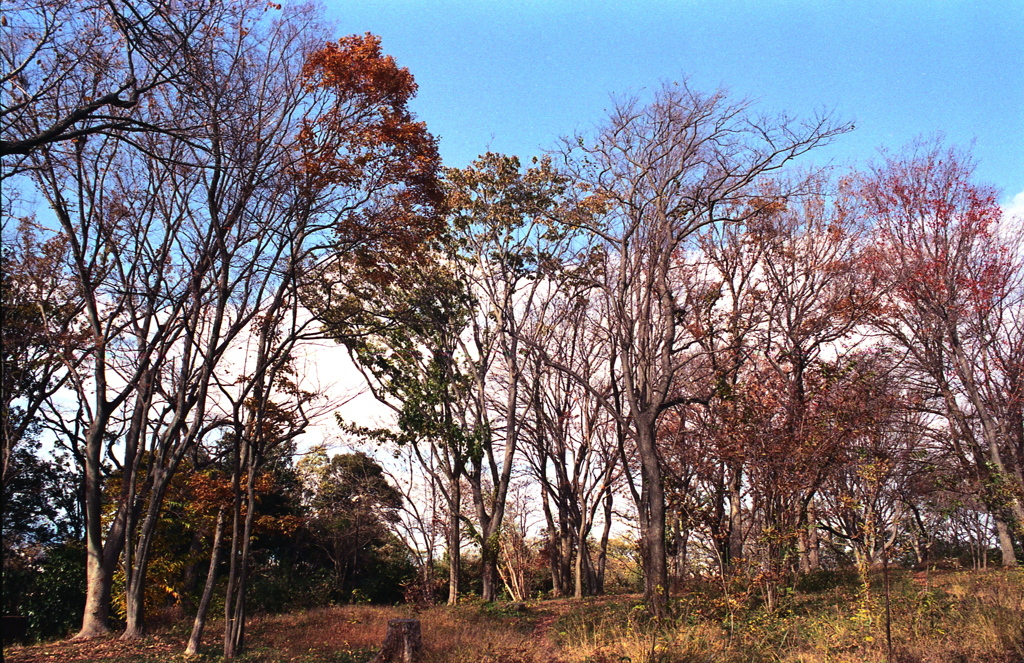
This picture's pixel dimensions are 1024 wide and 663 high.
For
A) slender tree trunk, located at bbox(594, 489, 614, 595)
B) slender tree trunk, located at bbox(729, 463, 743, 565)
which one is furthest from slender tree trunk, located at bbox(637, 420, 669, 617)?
slender tree trunk, located at bbox(594, 489, 614, 595)

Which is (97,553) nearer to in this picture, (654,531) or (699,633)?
(654,531)

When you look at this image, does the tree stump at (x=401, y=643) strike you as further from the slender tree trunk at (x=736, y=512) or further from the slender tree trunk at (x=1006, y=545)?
the slender tree trunk at (x=1006, y=545)

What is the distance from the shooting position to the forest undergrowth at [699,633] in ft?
22.8

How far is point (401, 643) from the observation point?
8734mm

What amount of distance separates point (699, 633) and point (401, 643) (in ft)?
12.4

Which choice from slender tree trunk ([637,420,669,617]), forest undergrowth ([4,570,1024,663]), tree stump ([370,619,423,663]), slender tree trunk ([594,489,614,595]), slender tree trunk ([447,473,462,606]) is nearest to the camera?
forest undergrowth ([4,570,1024,663])

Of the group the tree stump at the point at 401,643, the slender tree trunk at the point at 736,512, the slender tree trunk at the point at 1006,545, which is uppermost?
the slender tree trunk at the point at 736,512

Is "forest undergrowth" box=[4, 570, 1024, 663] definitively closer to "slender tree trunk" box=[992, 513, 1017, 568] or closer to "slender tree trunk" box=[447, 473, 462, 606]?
"slender tree trunk" box=[447, 473, 462, 606]

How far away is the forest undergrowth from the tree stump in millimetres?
250

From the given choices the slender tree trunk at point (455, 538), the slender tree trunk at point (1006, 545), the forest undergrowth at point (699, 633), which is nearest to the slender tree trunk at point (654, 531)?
the forest undergrowth at point (699, 633)

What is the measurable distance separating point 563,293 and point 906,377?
8.54 metres

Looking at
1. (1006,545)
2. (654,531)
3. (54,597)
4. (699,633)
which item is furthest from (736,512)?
(54,597)

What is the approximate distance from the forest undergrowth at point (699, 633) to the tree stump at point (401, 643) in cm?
25

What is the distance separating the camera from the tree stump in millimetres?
8617
